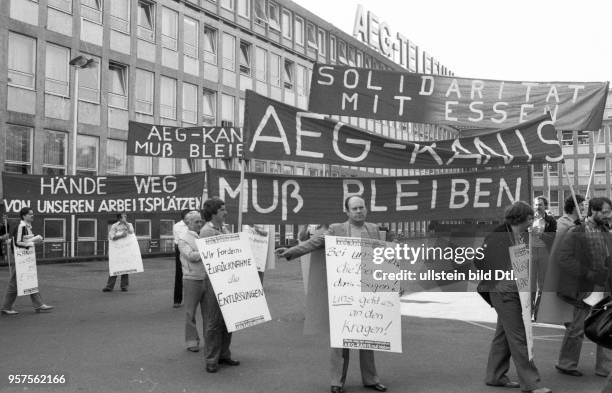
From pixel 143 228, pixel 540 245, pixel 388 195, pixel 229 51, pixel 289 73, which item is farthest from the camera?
pixel 289 73

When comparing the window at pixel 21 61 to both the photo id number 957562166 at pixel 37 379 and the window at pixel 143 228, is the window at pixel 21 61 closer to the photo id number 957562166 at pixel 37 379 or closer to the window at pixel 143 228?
the window at pixel 143 228

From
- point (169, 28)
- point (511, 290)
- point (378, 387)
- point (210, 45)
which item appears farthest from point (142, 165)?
point (511, 290)

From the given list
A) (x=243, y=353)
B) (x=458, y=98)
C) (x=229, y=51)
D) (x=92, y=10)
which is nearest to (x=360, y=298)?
(x=243, y=353)

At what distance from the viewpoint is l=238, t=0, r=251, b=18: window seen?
4512 cm

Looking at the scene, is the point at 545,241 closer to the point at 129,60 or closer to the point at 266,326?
the point at 266,326

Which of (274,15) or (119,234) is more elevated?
(274,15)

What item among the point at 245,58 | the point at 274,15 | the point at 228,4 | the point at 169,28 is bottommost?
the point at 245,58

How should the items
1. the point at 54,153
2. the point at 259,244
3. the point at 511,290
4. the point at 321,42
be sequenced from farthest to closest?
the point at 321,42 < the point at 54,153 < the point at 259,244 < the point at 511,290

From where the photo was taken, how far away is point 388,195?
7.50 m

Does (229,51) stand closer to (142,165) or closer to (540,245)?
(142,165)

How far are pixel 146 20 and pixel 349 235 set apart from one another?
110ft

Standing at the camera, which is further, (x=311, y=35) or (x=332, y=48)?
(x=332, y=48)

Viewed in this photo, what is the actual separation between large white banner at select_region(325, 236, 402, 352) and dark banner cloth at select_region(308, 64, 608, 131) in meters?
2.38

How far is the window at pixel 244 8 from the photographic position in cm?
4512
